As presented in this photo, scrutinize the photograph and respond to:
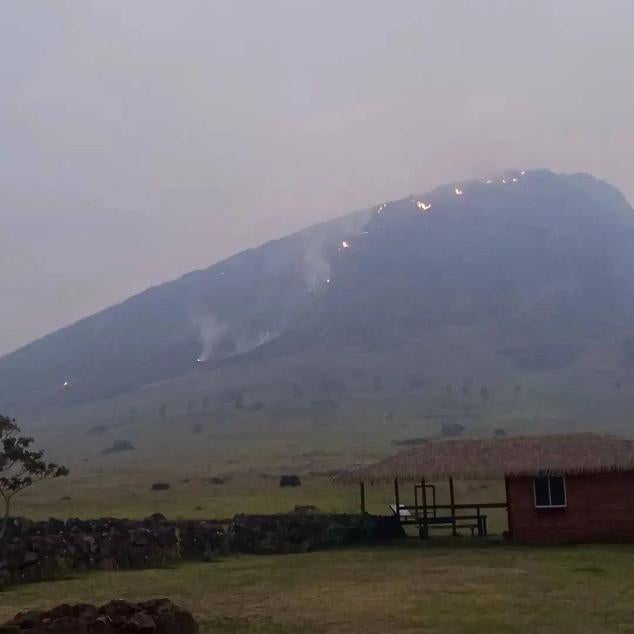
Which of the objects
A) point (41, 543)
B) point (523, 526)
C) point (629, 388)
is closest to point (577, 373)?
point (629, 388)

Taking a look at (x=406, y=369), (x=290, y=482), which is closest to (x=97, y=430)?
(x=406, y=369)

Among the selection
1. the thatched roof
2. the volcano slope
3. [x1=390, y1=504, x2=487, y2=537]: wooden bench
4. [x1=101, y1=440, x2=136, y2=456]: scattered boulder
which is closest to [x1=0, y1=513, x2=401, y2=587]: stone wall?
[x1=390, y1=504, x2=487, y2=537]: wooden bench

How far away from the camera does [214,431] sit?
316ft

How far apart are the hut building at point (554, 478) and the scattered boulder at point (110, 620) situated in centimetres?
1494

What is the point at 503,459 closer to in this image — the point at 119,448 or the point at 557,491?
the point at 557,491

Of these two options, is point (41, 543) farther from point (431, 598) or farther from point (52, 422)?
point (52, 422)

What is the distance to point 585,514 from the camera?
26.2 m

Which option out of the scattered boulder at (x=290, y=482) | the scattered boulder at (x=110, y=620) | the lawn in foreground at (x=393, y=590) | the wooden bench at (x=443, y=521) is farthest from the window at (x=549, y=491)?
the scattered boulder at (x=290, y=482)

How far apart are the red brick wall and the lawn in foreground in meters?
1.31

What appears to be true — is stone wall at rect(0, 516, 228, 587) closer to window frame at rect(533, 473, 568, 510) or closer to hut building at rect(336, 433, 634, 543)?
hut building at rect(336, 433, 634, 543)

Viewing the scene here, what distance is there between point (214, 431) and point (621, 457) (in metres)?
73.1

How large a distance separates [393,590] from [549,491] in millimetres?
9903

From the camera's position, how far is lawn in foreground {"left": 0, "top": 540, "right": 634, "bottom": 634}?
14.9 metres

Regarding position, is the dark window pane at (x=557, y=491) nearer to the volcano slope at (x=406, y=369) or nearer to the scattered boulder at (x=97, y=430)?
the volcano slope at (x=406, y=369)
